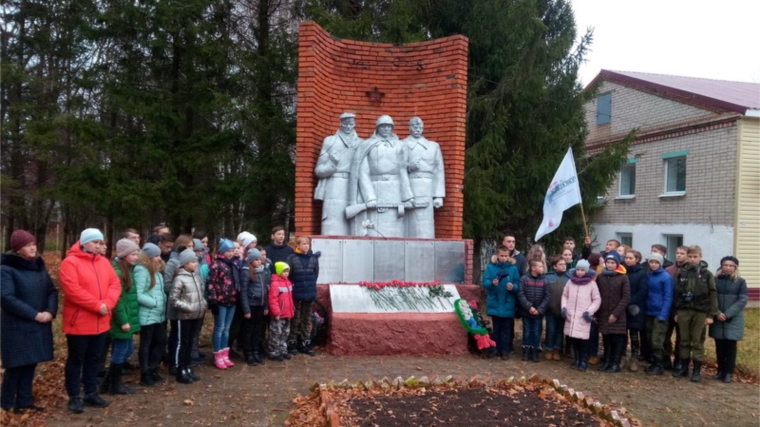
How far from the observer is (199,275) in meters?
5.68

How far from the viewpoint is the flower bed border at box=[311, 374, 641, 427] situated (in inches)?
170

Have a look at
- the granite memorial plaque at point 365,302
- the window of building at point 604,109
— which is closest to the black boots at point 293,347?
the granite memorial plaque at point 365,302

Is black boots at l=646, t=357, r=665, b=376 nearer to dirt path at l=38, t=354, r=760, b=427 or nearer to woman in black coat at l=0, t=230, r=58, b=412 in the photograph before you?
dirt path at l=38, t=354, r=760, b=427

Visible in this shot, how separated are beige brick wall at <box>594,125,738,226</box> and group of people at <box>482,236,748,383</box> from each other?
315 inches

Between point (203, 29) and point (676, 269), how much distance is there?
9133 mm

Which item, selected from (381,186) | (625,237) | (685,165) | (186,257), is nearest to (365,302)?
(381,186)

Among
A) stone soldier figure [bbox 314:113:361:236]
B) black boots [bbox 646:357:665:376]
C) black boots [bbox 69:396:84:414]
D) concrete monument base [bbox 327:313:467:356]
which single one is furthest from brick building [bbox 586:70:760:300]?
black boots [bbox 69:396:84:414]

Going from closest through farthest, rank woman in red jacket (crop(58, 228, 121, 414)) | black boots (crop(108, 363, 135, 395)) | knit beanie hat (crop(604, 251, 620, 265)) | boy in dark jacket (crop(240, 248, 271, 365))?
1. woman in red jacket (crop(58, 228, 121, 414))
2. black boots (crop(108, 363, 135, 395))
3. boy in dark jacket (crop(240, 248, 271, 365))
4. knit beanie hat (crop(604, 251, 620, 265))

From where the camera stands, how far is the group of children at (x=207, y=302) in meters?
5.12

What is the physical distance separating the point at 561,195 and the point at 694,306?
243 cm

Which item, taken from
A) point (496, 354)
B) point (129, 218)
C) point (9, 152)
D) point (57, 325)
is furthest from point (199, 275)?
point (9, 152)

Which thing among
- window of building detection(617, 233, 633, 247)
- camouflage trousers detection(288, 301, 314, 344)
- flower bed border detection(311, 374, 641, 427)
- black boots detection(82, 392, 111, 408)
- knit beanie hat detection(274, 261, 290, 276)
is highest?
knit beanie hat detection(274, 261, 290, 276)

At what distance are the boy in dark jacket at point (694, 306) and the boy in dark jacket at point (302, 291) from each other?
4.07 m

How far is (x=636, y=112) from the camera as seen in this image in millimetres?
16797
